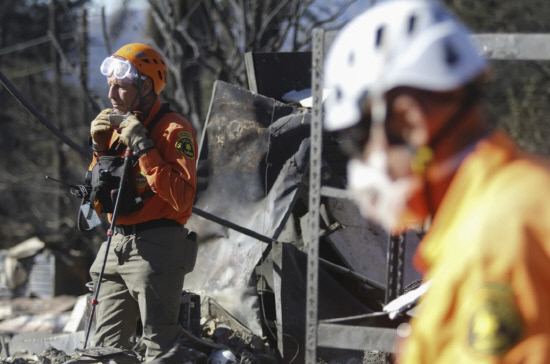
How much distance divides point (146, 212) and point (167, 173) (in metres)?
0.33

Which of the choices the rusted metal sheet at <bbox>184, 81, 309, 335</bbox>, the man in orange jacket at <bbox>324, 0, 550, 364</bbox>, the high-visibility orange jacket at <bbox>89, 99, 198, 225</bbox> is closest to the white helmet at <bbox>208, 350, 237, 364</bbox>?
the rusted metal sheet at <bbox>184, 81, 309, 335</bbox>

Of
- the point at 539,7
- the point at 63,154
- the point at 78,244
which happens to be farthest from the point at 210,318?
the point at 539,7

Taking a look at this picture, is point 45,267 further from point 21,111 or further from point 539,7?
point 539,7

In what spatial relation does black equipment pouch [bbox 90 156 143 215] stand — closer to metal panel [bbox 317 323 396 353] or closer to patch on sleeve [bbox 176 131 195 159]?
patch on sleeve [bbox 176 131 195 159]

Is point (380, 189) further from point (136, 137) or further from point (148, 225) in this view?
point (148, 225)

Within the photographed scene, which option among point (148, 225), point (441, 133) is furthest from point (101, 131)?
point (441, 133)

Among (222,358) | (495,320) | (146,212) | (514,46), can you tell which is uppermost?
(514,46)

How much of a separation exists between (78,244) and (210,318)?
29.3ft

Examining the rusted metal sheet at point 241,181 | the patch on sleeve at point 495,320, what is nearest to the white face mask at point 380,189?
the patch on sleeve at point 495,320

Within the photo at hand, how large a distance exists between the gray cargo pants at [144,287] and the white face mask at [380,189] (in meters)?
2.89

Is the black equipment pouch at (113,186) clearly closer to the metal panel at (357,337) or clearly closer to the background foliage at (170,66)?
the metal panel at (357,337)

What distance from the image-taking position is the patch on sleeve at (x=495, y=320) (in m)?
1.37

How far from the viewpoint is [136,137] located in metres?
4.41

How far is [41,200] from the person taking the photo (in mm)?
21766
